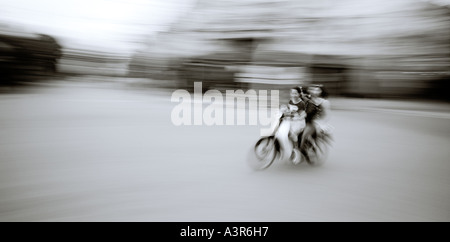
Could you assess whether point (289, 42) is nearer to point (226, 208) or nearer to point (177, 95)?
point (177, 95)

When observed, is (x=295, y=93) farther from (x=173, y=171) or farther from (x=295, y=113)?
(x=173, y=171)

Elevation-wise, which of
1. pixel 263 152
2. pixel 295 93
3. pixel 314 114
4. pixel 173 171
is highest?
pixel 295 93

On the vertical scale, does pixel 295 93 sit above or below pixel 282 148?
above

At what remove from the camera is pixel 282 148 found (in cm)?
252

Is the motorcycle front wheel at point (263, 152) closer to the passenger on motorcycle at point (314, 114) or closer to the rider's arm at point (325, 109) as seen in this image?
the passenger on motorcycle at point (314, 114)

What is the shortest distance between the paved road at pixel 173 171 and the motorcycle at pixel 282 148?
9cm

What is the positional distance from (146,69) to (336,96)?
10.4ft

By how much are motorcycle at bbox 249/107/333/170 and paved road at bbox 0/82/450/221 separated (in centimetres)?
9

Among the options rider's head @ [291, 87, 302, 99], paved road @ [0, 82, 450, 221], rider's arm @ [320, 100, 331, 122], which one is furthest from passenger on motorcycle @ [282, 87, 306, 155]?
paved road @ [0, 82, 450, 221]

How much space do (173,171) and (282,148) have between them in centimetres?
99

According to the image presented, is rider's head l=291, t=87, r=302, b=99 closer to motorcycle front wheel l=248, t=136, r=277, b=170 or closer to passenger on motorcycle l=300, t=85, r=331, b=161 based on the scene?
passenger on motorcycle l=300, t=85, r=331, b=161

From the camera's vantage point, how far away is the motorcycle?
2.49 meters

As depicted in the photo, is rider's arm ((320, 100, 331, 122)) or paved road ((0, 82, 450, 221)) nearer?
paved road ((0, 82, 450, 221))

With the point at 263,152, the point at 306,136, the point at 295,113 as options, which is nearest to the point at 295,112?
the point at 295,113
